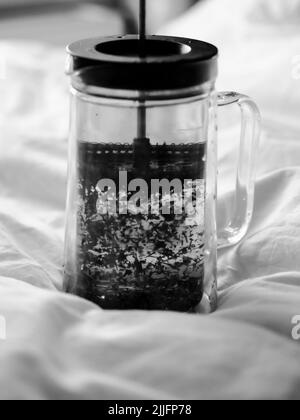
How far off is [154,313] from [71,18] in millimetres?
1787

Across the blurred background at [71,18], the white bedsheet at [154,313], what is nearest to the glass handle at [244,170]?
the white bedsheet at [154,313]

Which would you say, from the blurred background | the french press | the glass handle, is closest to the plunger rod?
the french press

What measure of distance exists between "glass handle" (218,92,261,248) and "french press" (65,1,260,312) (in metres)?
0.06

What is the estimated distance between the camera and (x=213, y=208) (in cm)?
65

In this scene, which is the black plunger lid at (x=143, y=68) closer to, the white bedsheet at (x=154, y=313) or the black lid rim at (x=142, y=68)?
the black lid rim at (x=142, y=68)

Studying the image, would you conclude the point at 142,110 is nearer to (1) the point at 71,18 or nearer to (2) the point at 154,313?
(2) the point at 154,313

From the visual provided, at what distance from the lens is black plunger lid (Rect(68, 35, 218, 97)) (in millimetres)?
549

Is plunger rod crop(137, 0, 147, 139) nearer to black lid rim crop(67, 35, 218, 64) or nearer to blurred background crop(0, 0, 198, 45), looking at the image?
black lid rim crop(67, 35, 218, 64)

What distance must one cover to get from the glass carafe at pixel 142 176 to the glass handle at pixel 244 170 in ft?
0.19

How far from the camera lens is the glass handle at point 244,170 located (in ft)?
2.25

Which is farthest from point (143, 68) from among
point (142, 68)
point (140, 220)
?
point (140, 220)

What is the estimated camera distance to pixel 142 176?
0.59m
